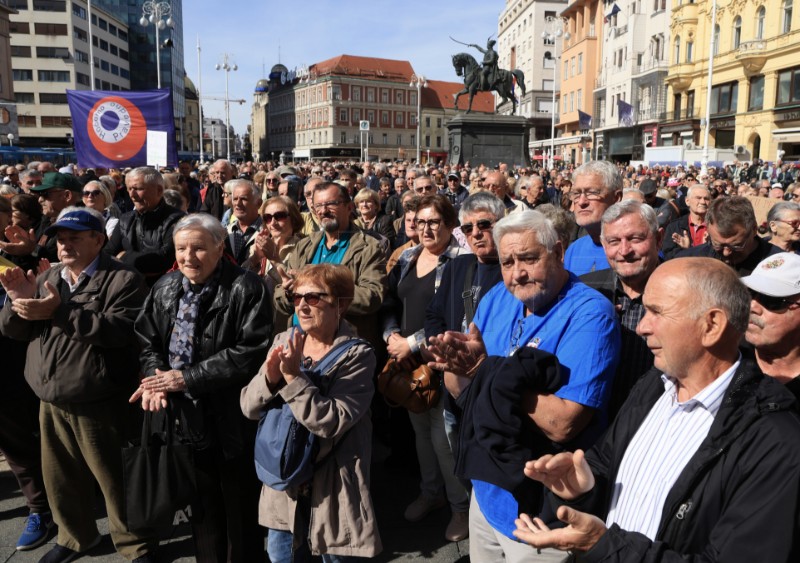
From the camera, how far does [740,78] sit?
39000mm

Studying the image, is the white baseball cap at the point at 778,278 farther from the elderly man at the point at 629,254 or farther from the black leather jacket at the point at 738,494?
the black leather jacket at the point at 738,494

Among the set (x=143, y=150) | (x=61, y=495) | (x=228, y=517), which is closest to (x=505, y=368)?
(x=228, y=517)

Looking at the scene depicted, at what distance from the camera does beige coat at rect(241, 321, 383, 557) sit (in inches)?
114

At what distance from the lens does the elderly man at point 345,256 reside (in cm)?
410

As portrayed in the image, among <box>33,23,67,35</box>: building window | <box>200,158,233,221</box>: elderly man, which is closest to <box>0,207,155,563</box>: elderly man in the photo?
<box>200,158,233,221</box>: elderly man

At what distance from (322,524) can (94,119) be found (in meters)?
9.30

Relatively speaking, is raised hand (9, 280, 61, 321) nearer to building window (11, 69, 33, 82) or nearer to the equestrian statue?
the equestrian statue

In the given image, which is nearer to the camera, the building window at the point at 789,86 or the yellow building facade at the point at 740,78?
the building window at the point at 789,86

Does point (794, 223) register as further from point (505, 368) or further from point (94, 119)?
point (94, 119)

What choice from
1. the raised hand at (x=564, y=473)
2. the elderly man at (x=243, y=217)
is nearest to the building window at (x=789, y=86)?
the elderly man at (x=243, y=217)

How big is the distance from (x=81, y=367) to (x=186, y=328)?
28.9 inches

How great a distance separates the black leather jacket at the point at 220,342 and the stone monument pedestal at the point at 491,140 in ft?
66.3

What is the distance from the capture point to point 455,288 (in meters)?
3.57

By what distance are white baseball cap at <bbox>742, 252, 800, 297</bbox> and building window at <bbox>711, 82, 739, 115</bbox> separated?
44.2 metres
